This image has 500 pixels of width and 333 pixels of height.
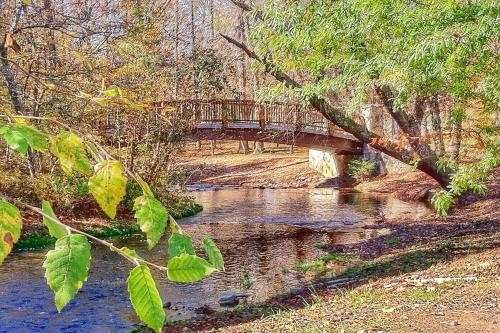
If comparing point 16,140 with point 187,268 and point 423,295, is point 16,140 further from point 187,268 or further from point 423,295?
point 423,295

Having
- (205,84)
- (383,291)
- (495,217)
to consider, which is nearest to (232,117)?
(205,84)

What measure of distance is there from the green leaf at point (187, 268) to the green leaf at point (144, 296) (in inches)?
1.3

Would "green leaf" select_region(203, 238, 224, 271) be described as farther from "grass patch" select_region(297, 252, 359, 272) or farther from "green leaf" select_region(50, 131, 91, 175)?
"grass patch" select_region(297, 252, 359, 272)

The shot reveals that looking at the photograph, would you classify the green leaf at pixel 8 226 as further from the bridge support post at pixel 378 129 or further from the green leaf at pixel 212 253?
the bridge support post at pixel 378 129

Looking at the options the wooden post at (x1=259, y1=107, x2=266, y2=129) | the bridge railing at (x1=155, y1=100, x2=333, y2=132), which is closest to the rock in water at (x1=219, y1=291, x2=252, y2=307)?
the bridge railing at (x1=155, y1=100, x2=333, y2=132)

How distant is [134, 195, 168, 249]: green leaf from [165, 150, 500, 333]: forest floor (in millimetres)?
4719

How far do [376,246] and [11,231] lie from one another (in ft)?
40.3

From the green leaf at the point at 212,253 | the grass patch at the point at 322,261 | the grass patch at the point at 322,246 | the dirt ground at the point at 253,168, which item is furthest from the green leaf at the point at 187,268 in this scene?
the dirt ground at the point at 253,168

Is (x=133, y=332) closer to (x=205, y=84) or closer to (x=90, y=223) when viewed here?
(x=90, y=223)

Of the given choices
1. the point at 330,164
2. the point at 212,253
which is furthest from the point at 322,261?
the point at 330,164

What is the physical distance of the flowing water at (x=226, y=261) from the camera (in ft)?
26.7

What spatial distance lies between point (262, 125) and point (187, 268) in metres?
23.4

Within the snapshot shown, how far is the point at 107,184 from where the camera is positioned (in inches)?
39.9

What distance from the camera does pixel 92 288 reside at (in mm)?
9570
